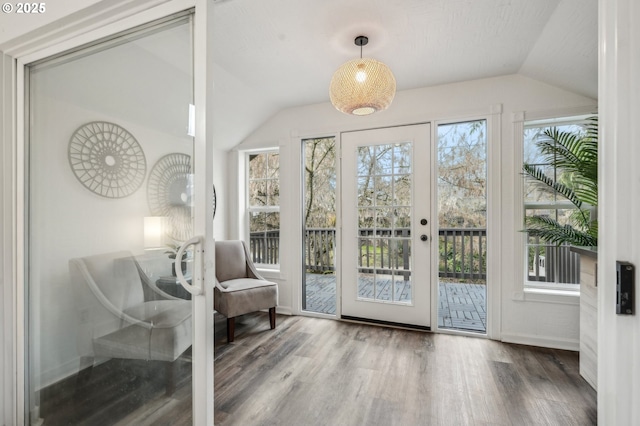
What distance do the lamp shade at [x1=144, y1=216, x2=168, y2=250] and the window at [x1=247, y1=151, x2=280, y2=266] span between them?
2.59 metres

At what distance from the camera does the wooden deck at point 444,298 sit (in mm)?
3010

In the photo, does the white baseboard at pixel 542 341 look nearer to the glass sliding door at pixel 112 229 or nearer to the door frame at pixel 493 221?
the door frame at pixel 493 221

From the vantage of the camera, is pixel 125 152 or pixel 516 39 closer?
pixel 125 152

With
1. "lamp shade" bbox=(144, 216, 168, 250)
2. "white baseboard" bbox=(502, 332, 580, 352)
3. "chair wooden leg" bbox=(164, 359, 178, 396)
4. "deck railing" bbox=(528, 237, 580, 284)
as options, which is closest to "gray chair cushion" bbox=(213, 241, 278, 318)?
"chair wooden leg" bbox=(164, 359, 178, 396)

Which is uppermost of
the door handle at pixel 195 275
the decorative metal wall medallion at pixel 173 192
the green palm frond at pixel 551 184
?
the green palm frond at pixel 551 184

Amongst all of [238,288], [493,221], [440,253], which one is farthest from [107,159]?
[440,253]

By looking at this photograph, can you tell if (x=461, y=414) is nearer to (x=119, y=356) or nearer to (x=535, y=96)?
(x=119, y=356)

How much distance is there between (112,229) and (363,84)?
1.68 metres

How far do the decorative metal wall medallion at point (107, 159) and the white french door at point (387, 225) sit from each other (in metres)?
2.28

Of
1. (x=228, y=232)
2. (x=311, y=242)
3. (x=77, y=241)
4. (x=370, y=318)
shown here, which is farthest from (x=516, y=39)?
(x=311, y=242)

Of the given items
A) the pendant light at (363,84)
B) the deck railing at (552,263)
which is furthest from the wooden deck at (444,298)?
the pendant light at (363,84)

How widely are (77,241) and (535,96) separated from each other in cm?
351

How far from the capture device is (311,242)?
5.21 metres

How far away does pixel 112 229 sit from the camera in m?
1.22
